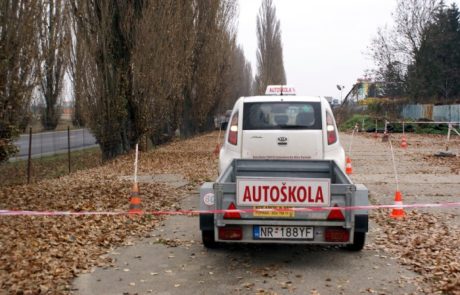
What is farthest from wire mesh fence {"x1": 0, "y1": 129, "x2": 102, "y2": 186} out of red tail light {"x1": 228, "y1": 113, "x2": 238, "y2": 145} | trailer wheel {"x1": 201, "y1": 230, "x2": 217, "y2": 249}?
trailer wheel {"x1": 201, "y1": 230, "x2": 217, "y2": 249}

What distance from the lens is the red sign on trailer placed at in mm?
5977

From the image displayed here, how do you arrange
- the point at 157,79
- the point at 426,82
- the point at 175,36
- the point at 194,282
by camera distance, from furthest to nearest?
the point at 426,82 < the point at 175,36 < the point at 157,79 < the point at 194,282

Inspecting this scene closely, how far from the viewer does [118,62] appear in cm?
2031

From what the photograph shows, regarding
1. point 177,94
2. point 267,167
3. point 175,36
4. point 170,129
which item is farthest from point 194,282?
point 170,129

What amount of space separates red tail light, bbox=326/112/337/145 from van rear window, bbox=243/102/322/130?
16 cm

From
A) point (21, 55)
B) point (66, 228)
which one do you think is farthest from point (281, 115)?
point (21, 55)

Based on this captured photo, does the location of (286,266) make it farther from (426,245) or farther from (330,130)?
(330,130)

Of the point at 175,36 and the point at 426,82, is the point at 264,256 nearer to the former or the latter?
the point at 175,36

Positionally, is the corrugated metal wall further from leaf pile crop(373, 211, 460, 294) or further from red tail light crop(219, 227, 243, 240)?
red tail light crop(219, 227, 243, 240)

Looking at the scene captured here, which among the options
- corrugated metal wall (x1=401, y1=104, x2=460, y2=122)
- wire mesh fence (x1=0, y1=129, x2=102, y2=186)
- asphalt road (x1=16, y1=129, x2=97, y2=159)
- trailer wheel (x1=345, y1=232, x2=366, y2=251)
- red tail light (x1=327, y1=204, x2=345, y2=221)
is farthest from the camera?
corrugated metal wall (x1=401, y1=104, x2=460, y2=122)

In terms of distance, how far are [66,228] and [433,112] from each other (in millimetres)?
40704

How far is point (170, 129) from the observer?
99.0ft

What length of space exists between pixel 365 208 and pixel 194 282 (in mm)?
1988

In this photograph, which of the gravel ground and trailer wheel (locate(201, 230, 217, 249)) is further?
trailer wheel (locate(201, 230, 217, 249))
